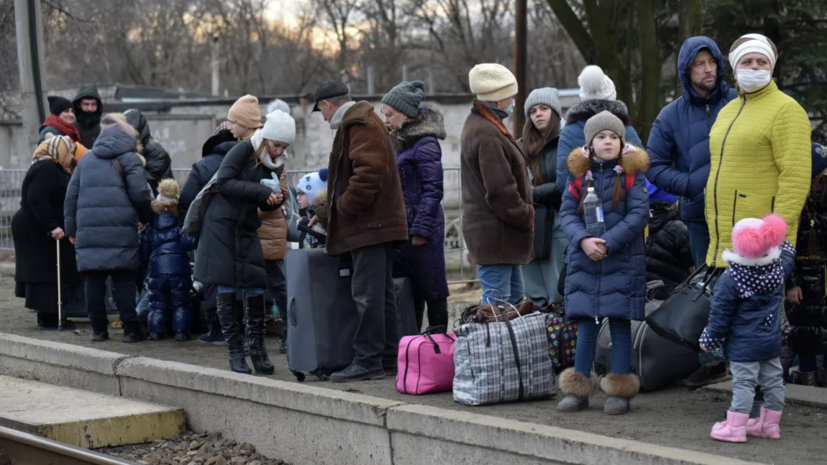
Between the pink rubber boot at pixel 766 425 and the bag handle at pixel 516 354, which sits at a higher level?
the bag handle at pixel 516 354

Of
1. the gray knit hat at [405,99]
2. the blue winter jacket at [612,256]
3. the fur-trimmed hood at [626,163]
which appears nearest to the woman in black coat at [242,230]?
the gray knit hat at [405,99]

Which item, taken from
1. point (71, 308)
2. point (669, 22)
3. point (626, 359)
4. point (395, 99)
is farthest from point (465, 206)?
point (669, 22)

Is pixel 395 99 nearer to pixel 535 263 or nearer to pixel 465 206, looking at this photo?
pixel 465 206

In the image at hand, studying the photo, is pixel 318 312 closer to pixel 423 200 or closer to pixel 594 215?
pixel 423 200

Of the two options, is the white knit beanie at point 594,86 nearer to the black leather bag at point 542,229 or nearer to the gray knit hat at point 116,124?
the black leather bag at point 542,229

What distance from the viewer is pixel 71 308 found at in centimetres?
1045

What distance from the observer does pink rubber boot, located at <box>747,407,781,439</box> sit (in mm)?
5316

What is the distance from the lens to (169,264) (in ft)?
30.8

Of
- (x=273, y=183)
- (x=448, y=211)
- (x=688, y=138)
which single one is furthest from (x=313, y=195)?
(x=448, y=211)

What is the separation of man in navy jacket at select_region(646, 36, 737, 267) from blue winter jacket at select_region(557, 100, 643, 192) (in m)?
0.49

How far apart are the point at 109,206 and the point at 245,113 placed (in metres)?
1.65

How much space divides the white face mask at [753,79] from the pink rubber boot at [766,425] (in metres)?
1.67

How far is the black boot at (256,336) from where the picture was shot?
24.7 ft

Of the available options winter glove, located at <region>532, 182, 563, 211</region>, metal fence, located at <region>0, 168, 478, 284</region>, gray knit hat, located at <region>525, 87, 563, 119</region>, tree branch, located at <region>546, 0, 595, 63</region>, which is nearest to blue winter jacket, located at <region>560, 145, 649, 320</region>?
winter glove, located at <region>532, 182, 563, 211</region>
